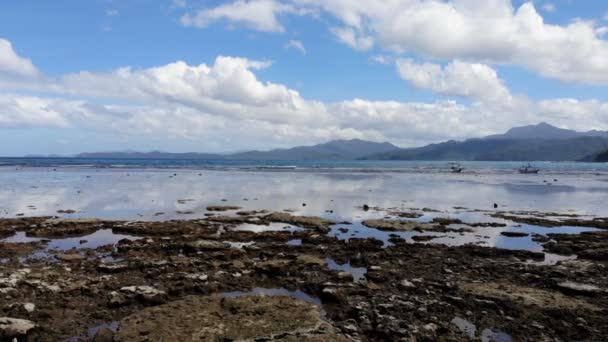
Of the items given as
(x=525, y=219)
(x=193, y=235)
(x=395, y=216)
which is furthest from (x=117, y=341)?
(x=525, y=219)

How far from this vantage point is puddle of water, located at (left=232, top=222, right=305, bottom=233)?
72.1 ft

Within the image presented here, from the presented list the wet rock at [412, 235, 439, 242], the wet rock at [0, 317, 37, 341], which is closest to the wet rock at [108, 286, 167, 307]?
the wet rock at [0, 317, 37, 341]

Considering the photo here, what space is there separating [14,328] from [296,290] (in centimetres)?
702

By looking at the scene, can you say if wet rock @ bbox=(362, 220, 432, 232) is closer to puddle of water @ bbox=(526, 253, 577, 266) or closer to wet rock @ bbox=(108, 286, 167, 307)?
puddle of water @ bbox=(526, 253, 577, 266)

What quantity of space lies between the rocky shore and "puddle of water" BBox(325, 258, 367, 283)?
0.23 ft

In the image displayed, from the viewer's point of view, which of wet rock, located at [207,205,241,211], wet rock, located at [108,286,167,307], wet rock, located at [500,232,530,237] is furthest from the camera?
wet rock, located at [207,205,241,211]

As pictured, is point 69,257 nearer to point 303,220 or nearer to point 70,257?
point 70,257

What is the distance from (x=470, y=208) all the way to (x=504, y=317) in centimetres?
2401

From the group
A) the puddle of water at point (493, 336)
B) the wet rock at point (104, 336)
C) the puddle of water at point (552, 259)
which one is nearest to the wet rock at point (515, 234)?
the puddle of water at point (552, 259)

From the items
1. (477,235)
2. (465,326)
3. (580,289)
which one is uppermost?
(580,289)

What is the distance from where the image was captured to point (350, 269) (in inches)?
569

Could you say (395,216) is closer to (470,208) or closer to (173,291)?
(470,208)

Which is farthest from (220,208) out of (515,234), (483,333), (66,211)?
(483,333)

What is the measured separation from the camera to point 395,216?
90.0ft
